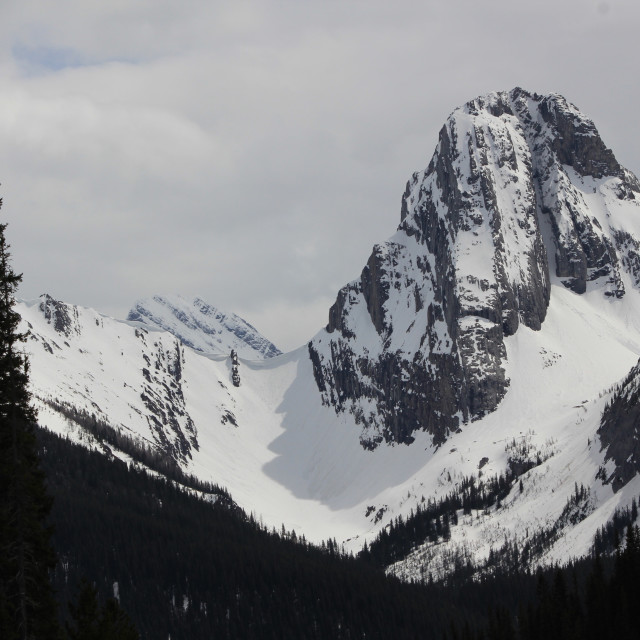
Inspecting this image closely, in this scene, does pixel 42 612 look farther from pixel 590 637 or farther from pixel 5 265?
pixel 590 637

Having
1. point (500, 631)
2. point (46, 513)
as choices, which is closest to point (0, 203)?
point (46, 513)

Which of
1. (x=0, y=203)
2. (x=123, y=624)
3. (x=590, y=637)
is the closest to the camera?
(x=0, y=203)

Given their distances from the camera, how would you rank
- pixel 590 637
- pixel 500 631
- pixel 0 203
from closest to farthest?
pixel 0 203
pixel 590 637
pixel 500 631

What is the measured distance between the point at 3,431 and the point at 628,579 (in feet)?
313

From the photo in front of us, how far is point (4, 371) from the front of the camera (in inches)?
1833

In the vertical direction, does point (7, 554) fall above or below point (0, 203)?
below

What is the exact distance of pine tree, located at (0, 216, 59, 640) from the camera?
45.3m

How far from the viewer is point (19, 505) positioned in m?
46.0

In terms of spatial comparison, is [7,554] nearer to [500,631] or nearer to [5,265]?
[5,265]

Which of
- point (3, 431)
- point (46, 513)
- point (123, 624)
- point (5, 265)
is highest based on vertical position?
point (5, 265)

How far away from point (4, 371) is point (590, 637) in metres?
91.3

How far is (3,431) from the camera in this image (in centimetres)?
4628

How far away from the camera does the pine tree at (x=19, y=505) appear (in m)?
45.3

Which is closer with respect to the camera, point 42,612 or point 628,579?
point 42,612
